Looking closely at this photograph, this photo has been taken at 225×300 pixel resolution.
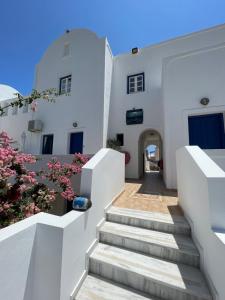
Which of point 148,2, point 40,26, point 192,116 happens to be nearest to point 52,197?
point 192,116

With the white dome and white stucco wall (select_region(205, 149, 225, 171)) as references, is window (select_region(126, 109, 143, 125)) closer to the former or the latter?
white stucco wall (select_region(205, 149, 225, 171))

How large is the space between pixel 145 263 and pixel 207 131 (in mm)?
6130

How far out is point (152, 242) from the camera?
123 inches

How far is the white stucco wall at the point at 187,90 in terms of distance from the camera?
22.1 ft

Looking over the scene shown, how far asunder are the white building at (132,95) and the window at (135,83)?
0.21 ft

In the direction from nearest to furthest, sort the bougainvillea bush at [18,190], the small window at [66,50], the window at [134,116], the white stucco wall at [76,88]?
the bougainvillea bush at [18,190], the white stucco wall at [76,88], the window at [134,116], the small window at [66,50]

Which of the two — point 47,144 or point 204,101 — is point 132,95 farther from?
point 47,144

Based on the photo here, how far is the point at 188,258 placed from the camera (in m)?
2.84

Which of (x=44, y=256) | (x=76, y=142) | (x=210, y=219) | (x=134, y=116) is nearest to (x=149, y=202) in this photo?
(x=210, y=219)

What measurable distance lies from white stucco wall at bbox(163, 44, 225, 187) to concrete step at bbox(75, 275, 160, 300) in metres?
5.01

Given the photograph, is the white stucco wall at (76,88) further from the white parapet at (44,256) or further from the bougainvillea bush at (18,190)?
the white parapet at (44,256)

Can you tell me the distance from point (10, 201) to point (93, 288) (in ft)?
8.12

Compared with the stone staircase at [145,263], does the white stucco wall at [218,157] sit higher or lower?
higher

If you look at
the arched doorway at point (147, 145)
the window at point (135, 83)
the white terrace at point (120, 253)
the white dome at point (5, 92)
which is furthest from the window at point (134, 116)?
the white dome at point (5, 92)
